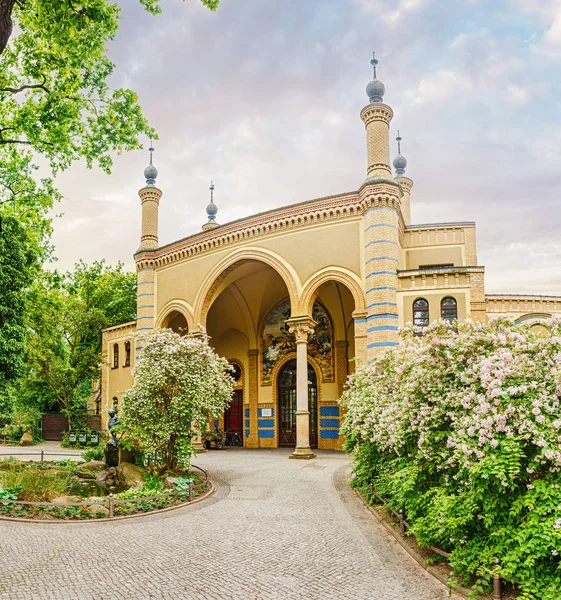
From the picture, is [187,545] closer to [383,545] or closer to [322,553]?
[322,553]

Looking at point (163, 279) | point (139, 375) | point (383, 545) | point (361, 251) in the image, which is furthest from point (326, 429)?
point (383, 545)

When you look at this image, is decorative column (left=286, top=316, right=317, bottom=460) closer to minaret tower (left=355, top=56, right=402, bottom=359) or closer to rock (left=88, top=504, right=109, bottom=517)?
minaret tower (left=355, top=56, right=402, bottom=359)

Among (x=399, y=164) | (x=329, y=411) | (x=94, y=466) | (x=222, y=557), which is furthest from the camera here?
(x=399, y=164)

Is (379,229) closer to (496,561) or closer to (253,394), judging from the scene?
(253,394)

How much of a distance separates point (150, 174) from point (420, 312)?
14.5m

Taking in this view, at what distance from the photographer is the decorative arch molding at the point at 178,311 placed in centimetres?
2164

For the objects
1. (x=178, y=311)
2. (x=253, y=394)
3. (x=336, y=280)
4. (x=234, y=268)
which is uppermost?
(x=234, y=268)

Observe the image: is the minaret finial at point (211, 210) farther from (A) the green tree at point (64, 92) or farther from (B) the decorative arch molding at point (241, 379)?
(A) the green tree at point (64, 92)

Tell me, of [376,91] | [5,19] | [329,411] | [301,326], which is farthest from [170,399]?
[376,91]

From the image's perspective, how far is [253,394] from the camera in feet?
77.9

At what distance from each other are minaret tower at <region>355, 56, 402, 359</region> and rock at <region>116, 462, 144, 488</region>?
310 inches

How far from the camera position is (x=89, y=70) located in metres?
11.1

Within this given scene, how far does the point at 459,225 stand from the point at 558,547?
707 inches

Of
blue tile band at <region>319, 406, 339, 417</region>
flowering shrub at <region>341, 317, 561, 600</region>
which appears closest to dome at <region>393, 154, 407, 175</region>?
blue tile band at <region>319, 406, 339, 417</region>
